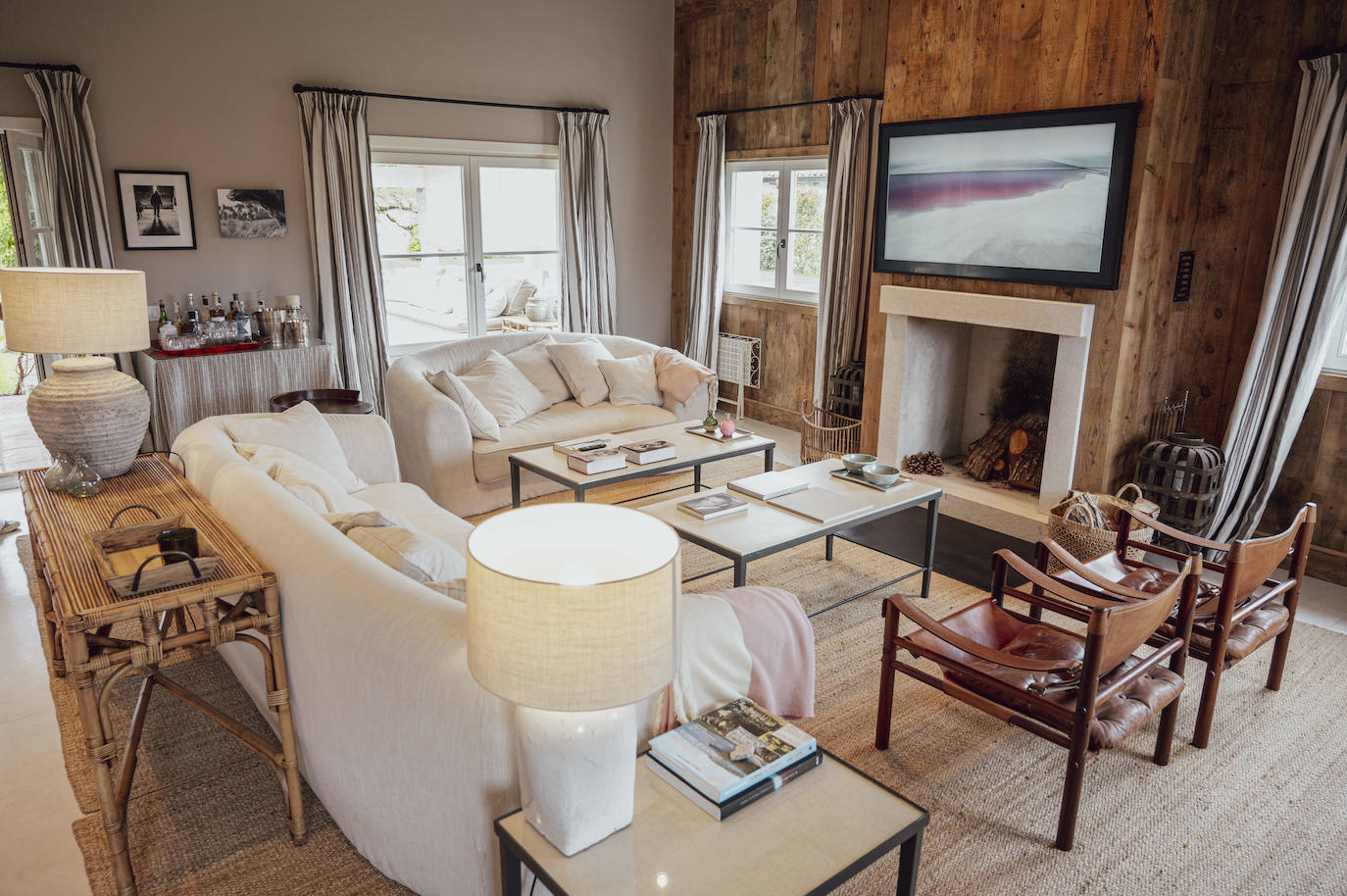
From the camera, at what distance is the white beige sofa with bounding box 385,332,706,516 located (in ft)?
14.5

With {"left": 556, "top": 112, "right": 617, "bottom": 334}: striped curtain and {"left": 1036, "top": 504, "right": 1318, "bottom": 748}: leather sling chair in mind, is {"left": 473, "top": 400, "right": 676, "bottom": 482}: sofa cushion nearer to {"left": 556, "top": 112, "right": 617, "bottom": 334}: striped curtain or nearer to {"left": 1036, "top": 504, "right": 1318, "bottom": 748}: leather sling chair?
{"left": 556, "top": 112, "right": 617, "bottom": 334}: striped curtain

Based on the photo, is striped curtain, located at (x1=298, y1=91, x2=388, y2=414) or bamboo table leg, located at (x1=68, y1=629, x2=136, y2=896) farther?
striped curtain, located at (x1=298, y1=91, x2=388, y2=414)

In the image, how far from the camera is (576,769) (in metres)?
1.46

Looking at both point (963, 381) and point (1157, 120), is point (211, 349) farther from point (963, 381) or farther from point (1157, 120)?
point (1157, 120)

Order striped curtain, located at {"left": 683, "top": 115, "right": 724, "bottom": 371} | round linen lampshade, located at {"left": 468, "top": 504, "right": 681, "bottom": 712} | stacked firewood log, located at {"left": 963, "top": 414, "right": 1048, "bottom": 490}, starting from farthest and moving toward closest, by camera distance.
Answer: striped curtain, located at {"left": 683, "top": 115, "right": 724, "bottom": 371}
stacked firewood log, located at {"left": 963, "top": 414, "right": 1048, "bottom": 490}
round linen lampshade, located at {"left": 468, "top": 504, "right": 681, "bottom": 712}

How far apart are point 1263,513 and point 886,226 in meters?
2.42

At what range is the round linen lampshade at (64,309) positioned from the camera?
8.64 ft

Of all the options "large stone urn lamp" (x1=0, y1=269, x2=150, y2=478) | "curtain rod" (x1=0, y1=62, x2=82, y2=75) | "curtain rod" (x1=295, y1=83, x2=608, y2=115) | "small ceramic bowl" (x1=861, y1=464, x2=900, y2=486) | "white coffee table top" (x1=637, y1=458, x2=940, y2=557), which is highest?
"curtain rod" (x1=295, y1=83, x2=608, y2=115)

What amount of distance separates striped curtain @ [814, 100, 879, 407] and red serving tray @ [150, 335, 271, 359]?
349 cm

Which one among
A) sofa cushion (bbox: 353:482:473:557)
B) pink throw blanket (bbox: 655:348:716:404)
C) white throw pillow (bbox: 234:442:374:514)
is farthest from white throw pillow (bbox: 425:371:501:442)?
white throw pillow (bbox: 234:442:374:514)

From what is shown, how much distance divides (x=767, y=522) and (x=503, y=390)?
2.15m

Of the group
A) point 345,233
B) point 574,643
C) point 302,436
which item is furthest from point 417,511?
point 345,233

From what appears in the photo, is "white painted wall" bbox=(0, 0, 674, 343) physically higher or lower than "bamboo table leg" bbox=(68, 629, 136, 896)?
higher

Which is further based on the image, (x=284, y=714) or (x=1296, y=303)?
(x=1296, y=303)
